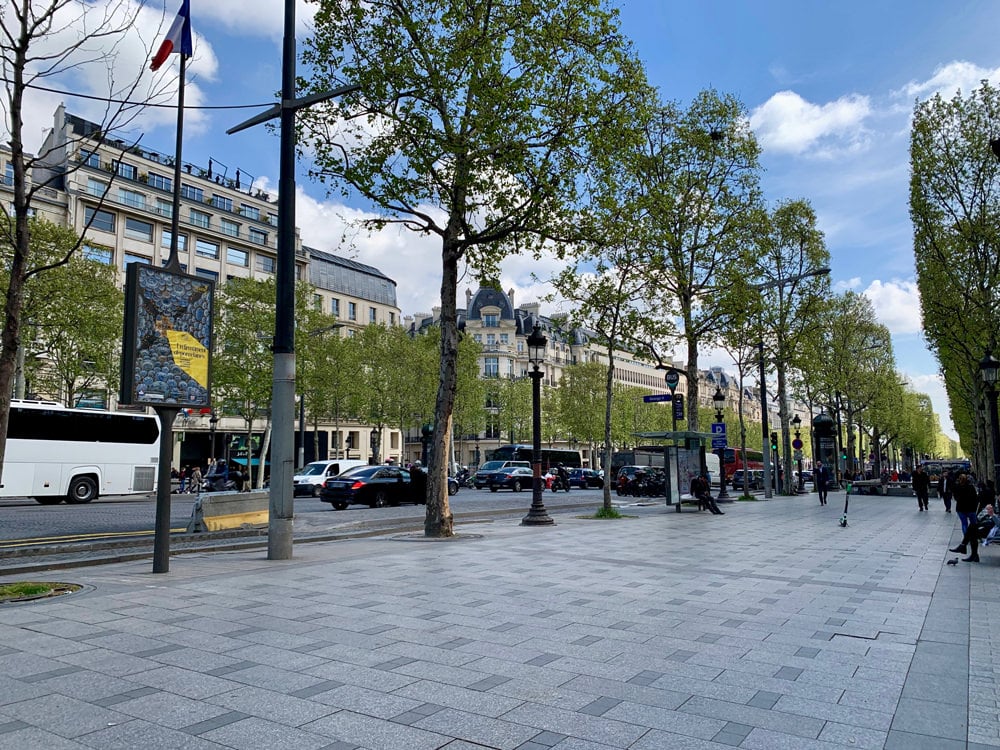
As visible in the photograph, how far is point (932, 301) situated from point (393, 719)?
87.0ft

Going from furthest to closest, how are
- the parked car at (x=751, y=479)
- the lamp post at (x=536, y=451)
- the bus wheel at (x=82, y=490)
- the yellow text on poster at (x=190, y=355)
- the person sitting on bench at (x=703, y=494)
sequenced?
the parked car at (x=751, y=479) < the bus wheel at (x=82, y=490) < the person sitting on bench at (x=703, y=494) < the lamp post at (x=536, y=451) < the yellow text on poster at (x=190, y=355)

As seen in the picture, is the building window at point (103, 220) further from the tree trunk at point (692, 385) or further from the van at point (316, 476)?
the tree trunk at point (692, 385)

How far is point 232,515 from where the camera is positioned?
15.4 meters

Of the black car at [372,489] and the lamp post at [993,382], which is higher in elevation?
the lamp post at [993,382]

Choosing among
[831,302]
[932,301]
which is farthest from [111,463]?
[831,302]

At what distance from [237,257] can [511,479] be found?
29.5 m

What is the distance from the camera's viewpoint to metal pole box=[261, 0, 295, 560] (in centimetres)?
1118

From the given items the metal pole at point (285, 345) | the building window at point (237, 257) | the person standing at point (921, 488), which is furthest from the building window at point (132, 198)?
the person standing at point (921, 488)

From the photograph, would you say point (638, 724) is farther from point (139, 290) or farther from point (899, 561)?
point (899, 561)

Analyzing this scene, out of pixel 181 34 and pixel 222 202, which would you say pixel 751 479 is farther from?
pixel 181 34

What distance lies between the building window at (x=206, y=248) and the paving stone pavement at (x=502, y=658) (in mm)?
47638

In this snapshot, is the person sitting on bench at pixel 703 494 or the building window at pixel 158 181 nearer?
the person sitting on bench at pixel 703 494

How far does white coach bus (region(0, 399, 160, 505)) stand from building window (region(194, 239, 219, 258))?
28.1m

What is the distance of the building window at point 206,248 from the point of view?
53.8 m
